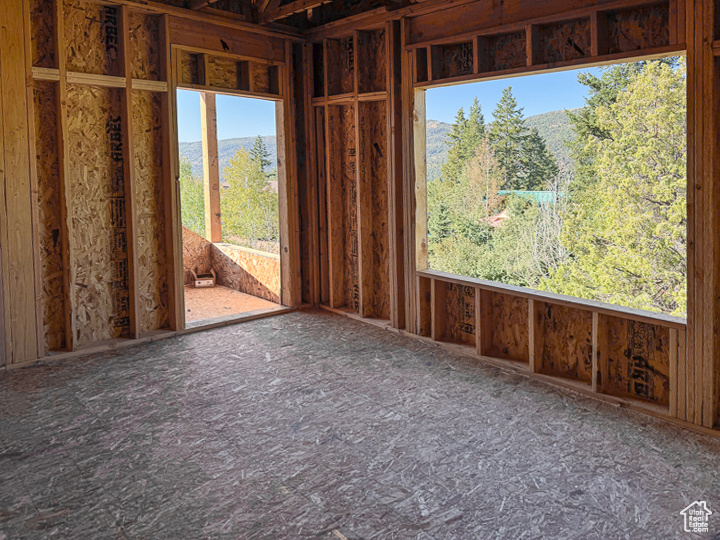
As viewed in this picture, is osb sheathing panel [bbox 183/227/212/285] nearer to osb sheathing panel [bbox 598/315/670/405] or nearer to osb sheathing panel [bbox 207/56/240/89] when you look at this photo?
osb sheathing panel [bbox 207/56/240/89]

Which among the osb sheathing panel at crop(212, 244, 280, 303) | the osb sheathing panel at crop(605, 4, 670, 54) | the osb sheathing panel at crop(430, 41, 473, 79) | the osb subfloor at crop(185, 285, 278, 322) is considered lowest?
the osb subfloor at crop(185, 285, 278, 322)

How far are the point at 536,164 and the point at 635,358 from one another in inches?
1346

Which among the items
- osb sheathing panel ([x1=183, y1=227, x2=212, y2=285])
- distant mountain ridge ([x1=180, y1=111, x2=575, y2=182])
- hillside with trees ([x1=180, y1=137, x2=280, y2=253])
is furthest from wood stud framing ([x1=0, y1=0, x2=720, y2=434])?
hillside with trees ([x1=180, y1=137, x2=280, y2=253])

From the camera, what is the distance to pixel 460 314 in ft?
19.0

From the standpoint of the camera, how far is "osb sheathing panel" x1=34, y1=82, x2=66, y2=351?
5.33 meters

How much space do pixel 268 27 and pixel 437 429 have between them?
529cm

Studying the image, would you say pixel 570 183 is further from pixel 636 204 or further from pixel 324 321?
pixel 324 321

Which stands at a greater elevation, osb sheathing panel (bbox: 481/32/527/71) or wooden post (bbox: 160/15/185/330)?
osb sheathing panel (bbox: 481/32/527/71)

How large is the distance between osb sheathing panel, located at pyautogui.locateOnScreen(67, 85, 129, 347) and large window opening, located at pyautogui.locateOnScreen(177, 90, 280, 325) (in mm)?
1052

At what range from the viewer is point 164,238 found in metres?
6.25

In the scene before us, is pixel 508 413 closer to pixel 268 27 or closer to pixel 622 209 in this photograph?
pixel 268 27

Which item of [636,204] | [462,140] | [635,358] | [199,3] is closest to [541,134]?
[462,140]

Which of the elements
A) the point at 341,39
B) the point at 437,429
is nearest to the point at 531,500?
the point at 437,429

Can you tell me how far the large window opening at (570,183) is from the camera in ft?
84.6
